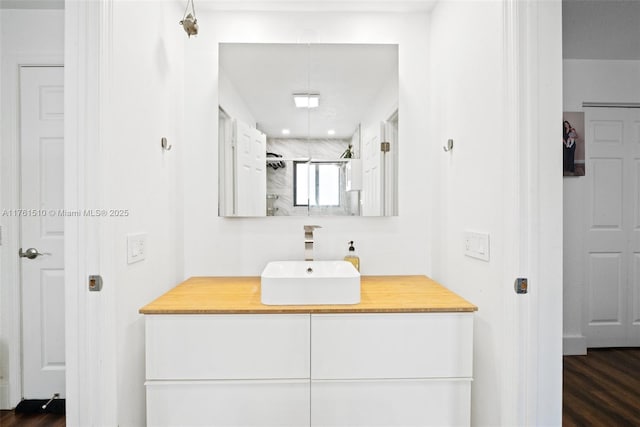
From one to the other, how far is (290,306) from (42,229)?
1.63 metres

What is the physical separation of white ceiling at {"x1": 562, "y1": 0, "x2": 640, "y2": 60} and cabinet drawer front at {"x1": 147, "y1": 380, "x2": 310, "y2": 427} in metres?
2.60

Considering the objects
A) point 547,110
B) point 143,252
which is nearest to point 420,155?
point 547,110

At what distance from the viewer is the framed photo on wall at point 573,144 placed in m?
2.72

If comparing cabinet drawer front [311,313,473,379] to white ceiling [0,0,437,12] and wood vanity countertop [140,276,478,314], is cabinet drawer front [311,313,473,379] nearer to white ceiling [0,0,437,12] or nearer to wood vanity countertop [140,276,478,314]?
wood vanity countertop [140,276,478,314]

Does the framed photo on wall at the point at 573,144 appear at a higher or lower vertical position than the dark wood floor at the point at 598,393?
higher

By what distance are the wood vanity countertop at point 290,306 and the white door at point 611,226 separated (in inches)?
76.2

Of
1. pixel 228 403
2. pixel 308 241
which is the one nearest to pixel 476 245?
pixel 308 241

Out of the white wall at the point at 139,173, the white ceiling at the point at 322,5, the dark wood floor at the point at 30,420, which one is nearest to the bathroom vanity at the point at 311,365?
the white wall at the point at 139,173

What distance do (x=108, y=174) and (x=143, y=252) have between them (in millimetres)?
408

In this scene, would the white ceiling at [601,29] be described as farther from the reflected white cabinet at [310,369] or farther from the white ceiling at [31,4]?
the white ceiling at [31,4]

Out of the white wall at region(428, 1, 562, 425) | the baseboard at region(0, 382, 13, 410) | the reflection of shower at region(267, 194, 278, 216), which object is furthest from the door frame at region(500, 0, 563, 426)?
the baseboard at region(0, 382, 13, 410)

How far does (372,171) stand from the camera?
2006 millimetres

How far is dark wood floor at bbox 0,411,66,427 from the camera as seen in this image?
188 cm

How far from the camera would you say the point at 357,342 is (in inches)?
56.0
